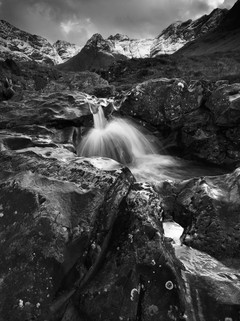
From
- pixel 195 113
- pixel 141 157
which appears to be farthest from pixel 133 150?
pixel 195 113

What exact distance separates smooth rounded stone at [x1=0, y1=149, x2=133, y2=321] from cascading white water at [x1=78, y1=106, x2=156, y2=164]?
6599mm

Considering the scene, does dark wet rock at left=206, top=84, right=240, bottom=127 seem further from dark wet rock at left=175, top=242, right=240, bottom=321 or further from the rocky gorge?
dark wet rock at left=175, top=242, right=240, bottom=321

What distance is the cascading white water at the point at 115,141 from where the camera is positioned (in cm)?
1301

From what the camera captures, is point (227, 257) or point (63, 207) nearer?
point (63, 207)

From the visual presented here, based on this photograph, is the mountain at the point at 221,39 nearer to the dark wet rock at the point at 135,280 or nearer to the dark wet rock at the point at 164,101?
the dark wet rock at the point at 164,101

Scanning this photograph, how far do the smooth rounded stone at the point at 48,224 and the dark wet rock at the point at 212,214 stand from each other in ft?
5.54

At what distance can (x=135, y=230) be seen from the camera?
5.14 meters

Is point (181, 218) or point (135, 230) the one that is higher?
point (135, 230)

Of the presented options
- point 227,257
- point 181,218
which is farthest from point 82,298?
point 181,218

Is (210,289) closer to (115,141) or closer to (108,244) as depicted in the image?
(108,244)

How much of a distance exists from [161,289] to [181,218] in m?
2.84

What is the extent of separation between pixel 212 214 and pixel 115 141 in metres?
8.00

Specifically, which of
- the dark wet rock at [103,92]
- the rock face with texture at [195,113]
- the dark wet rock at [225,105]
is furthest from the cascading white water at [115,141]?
the dark wet rock at [103,92]

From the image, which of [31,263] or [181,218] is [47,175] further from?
[181,218]
